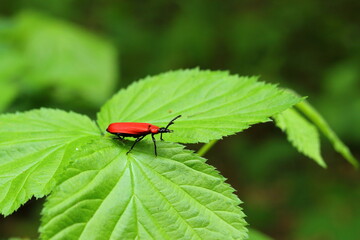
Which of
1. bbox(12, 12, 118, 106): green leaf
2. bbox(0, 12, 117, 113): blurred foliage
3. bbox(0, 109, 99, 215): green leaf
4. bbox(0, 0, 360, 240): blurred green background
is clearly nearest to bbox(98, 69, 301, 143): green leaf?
bbox(0, 109, 99, 215): green leaf

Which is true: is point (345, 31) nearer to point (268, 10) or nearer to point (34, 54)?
point (268, 10)

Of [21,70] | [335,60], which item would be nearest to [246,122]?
[21,70]

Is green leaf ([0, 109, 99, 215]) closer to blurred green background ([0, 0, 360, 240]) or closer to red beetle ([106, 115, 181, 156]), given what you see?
red beetle ([106, 115, 181, 156])

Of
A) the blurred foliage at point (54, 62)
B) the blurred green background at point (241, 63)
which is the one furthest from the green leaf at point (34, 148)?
the blurred green background at point (241, 63)

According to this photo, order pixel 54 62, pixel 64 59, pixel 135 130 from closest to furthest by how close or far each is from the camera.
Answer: pixel 135 130
pixel 54 62
pixel 64 59

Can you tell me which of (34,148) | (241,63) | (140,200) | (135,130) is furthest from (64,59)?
(140,200)

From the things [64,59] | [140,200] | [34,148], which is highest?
[64,59]

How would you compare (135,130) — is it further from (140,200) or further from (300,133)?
(300,133)
